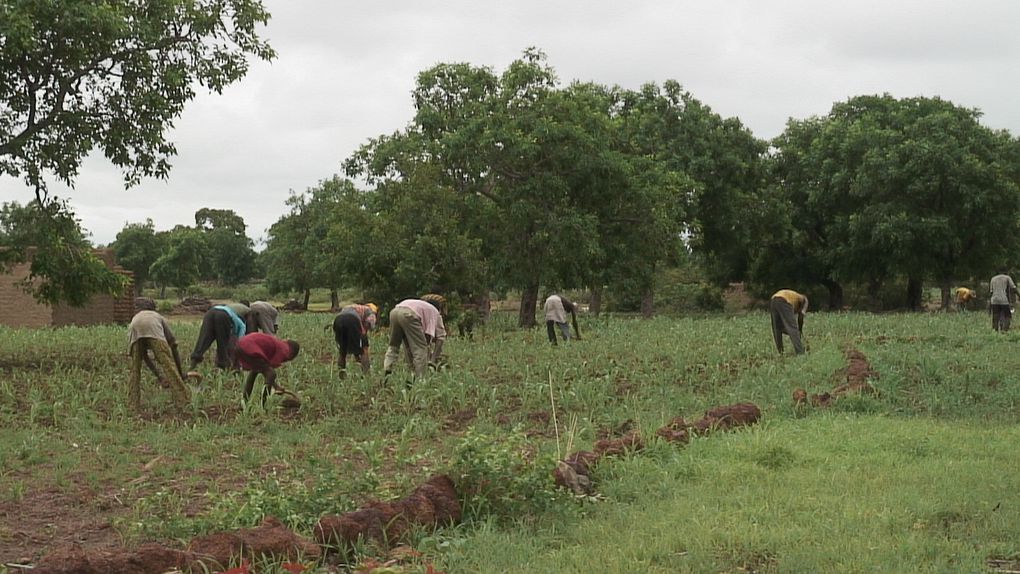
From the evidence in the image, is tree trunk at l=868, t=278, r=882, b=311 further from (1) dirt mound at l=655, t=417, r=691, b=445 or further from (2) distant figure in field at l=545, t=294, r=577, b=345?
(1) dirt mound at l=655, t=417, r=691, b=445

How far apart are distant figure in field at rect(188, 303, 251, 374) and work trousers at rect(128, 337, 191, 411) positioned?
2328 mm

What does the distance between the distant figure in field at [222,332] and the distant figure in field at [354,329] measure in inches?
66.2

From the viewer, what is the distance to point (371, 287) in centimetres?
2717

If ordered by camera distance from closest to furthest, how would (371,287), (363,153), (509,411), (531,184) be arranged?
(509,411) → (371,287) → (531,184) → (363,153)

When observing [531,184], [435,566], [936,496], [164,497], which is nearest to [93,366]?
[164,497]

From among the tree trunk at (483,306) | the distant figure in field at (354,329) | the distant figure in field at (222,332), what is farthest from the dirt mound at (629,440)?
the tree trunk at (483,306)

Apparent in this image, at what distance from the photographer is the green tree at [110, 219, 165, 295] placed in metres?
66.9

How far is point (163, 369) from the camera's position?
457 inches

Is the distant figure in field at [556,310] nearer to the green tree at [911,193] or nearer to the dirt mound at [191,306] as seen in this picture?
the green tree at [911,193]

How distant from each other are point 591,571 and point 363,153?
29.5 meters

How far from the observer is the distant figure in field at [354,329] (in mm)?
13641

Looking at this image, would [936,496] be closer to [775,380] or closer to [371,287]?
[775,380]

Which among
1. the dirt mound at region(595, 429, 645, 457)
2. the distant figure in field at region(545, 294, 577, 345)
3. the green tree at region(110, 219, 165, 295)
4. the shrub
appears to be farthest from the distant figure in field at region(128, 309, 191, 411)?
the green tree at region(110, 219, 165, 295)

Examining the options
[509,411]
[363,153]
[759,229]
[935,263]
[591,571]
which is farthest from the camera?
[759,229]
